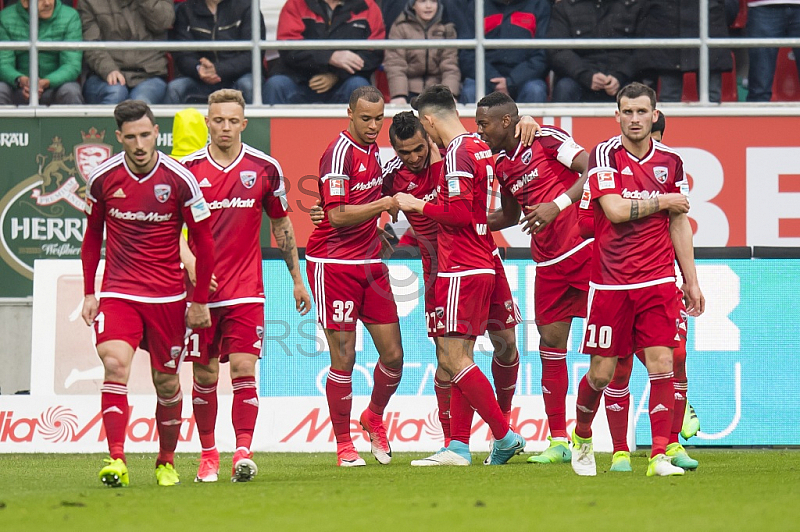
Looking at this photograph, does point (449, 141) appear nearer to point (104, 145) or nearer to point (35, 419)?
point (35, 419)

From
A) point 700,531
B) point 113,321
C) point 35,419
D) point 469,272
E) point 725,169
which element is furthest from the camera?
point 725,169

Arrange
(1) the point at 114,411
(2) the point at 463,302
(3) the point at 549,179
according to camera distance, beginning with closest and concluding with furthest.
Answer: (1) the point at 114,411 → (2) the point at 463,302 → (3) the point at 549,179

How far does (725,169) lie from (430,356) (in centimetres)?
417

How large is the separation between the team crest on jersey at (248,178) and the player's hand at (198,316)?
0.88 m

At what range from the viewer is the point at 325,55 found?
1296cm

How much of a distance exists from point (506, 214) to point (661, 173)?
184 centimetres

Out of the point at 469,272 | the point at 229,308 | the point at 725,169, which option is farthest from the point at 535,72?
the point at 229,308

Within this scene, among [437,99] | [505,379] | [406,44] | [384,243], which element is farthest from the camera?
[406,44]

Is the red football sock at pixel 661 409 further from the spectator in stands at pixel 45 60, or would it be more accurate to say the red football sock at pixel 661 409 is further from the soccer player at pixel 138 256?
the spectator in stands at pixel 45 60

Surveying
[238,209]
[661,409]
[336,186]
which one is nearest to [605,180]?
[661,409]

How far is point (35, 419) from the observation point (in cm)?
1019

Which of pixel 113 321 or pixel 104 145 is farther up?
pixel 104 145

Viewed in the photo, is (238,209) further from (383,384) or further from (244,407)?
(383,384)

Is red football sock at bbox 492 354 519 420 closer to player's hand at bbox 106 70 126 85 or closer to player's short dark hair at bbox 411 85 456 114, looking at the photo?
player's short dark hair at bbox 411 85 456 114
